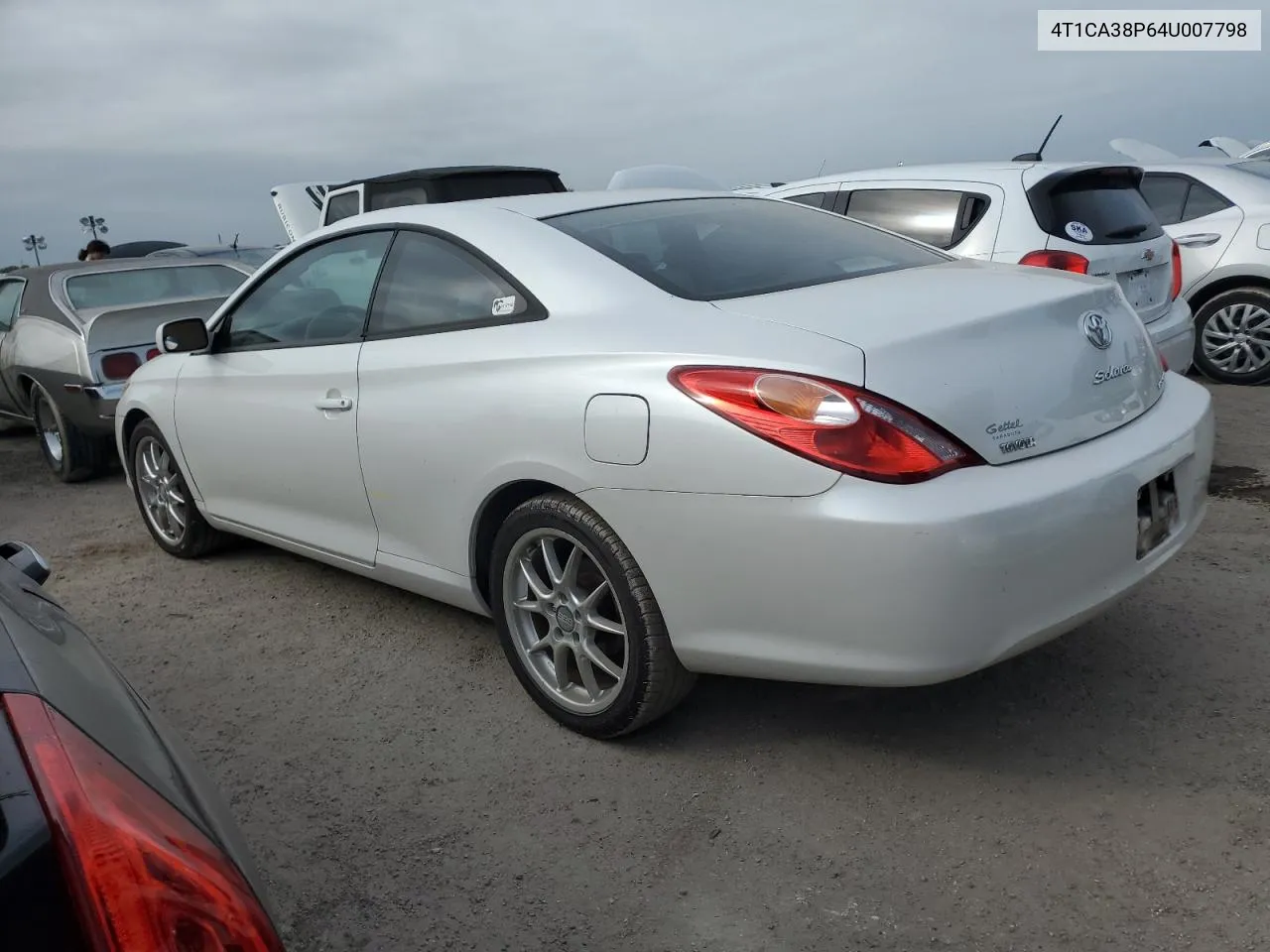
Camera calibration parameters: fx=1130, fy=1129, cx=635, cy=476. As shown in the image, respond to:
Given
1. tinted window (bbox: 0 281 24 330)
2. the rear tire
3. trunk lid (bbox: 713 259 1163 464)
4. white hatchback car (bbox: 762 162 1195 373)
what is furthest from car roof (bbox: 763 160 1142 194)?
tinted window (bbox: 0 281 24 330)

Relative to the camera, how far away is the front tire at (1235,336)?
7301mm

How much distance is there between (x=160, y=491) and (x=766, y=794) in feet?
11.1

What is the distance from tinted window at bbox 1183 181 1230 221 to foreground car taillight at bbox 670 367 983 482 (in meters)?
6.24

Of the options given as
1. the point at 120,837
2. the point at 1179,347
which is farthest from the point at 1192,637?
the point at 120,837

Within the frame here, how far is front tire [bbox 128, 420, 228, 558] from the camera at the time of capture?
482 cm

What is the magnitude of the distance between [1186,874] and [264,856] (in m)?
2.04

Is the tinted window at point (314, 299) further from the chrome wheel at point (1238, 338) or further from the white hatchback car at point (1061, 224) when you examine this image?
the chrome wheel at point (1238, 338)

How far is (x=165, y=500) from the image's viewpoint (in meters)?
4.97

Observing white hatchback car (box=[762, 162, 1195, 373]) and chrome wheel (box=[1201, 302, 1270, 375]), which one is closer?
Answer: white hatchback car (box=[762, 162, 1195, 373])

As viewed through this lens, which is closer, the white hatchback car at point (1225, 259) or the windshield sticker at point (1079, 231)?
the windshield sticker at point (1079, 231)

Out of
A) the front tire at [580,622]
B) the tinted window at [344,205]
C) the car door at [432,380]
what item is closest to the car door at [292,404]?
the car door at [432,380]

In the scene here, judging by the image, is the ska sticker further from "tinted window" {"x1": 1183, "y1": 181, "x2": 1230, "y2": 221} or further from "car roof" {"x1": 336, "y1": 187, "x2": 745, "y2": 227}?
"tinted window" {"x1": 1183, "y1": 181, "x2": 1230, "y2": 221}

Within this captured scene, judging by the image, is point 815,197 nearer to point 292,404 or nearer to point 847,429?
point 292,404

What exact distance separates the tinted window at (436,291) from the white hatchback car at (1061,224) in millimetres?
3169
